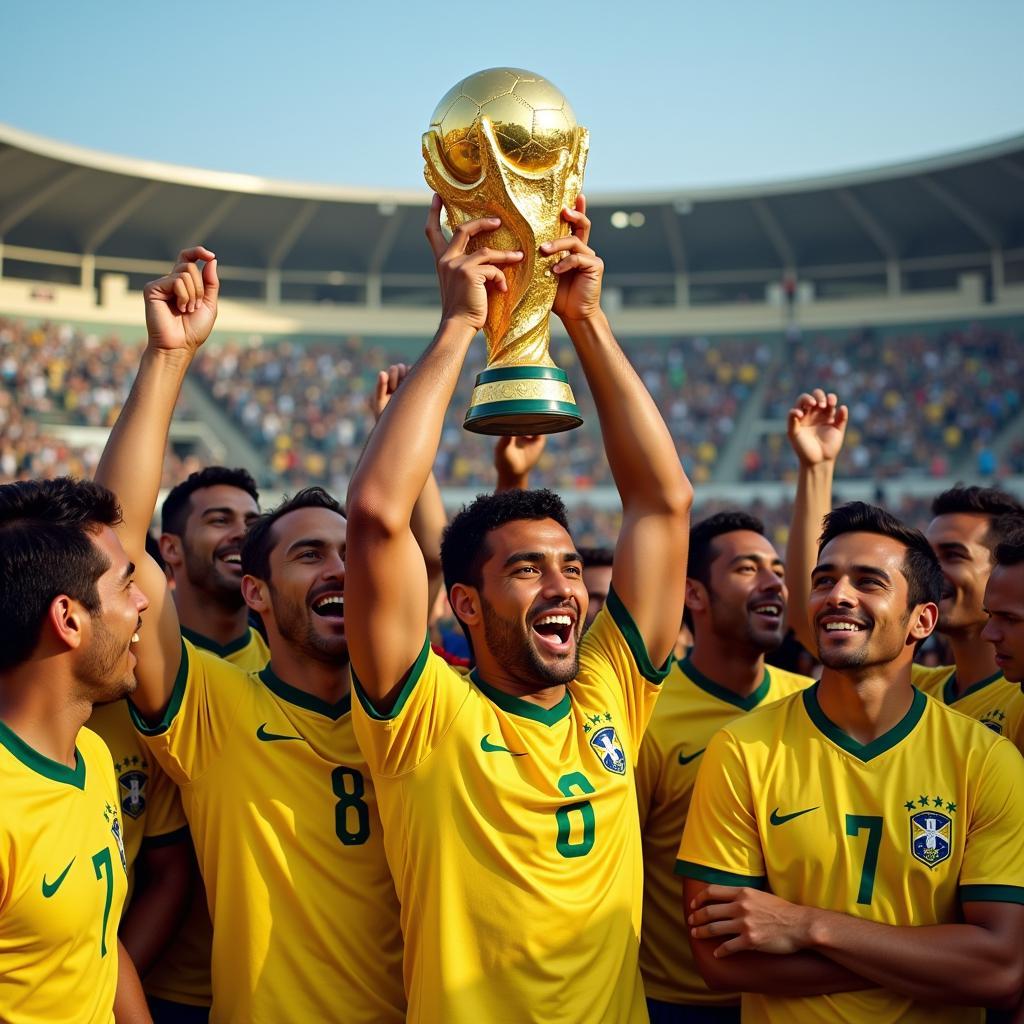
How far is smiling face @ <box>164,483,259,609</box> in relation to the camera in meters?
3.96

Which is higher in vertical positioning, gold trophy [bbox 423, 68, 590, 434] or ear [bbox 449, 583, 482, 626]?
gold trophy [bbox 423, 68, 590, 434]

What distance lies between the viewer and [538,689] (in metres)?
2.91

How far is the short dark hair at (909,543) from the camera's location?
10.5 ft

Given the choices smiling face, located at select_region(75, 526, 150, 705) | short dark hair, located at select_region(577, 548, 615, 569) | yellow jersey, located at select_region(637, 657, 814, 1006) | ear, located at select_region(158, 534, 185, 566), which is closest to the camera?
smiling face, located at select_region(75, 526, 150, 705)

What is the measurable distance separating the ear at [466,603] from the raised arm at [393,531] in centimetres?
36

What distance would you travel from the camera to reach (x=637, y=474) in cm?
301

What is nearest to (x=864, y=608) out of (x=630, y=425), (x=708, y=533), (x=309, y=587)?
(x=630, y=425)

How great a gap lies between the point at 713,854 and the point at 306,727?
1.09 meters

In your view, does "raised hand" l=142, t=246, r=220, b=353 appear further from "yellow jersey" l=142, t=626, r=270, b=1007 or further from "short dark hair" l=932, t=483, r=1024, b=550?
"short dark hair" l=932, t=483, r=1024, b=550

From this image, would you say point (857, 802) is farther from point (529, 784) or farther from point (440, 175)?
point (440, 175)

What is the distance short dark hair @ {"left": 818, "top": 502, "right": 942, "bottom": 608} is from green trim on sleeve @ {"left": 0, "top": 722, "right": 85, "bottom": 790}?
211 cm

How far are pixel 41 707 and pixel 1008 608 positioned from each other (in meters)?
2.56

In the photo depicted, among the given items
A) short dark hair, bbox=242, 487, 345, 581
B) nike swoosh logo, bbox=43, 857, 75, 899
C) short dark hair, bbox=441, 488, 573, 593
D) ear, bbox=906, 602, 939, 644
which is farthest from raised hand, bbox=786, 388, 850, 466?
nike swoosh logo, bbox=43, 857, 75, 899

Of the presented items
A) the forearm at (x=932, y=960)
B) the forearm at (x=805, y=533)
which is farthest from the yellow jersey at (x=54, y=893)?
the forearm at (x=805, y=533)
